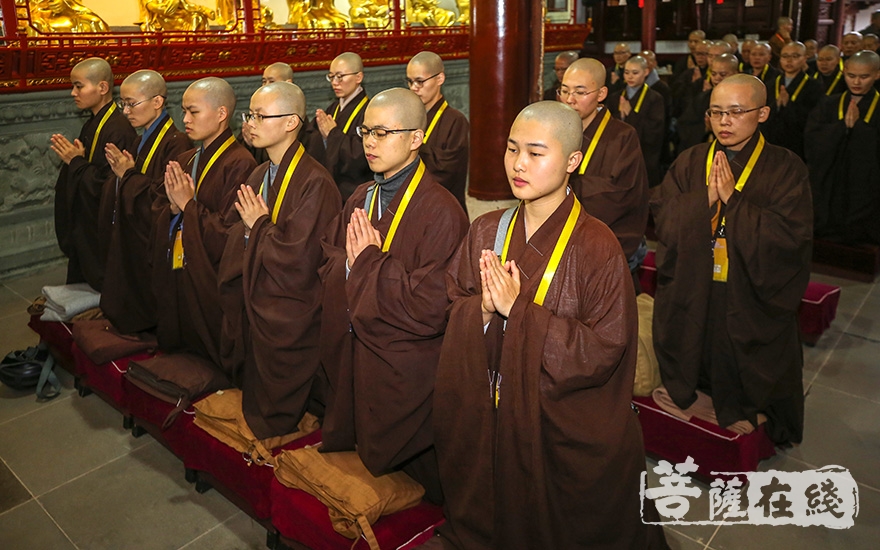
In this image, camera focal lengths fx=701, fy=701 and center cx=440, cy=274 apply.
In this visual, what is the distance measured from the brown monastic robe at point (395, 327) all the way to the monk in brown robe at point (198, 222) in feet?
3.44

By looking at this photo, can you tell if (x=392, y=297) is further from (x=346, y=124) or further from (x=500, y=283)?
(x=346, y=124)

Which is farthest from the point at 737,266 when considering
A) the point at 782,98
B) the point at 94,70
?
the point at 782,98

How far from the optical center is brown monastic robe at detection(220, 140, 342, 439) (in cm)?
309

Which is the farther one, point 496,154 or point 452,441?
point 496,154

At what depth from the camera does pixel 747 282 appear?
319 centimetres

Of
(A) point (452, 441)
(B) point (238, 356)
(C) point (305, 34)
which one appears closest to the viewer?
(A) point (452, 441)

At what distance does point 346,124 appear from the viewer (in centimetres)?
531

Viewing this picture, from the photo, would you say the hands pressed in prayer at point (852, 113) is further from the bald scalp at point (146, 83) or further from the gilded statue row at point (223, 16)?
the gilded statue row at point (223, 16)

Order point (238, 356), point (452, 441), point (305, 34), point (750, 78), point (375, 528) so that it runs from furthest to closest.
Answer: point (305, 34) → point (238, 356) → point (750, 78) → point (375, 528) → point (452, 441)

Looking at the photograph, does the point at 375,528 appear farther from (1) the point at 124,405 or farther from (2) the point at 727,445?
(1) the point at 124,405

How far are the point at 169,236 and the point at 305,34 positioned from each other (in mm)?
5189

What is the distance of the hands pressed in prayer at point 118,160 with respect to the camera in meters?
4.15

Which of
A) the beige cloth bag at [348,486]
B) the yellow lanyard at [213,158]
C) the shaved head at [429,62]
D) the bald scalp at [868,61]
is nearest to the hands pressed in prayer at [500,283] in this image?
the beige cloth bag at [348,486]

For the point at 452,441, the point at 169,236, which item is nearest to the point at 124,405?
the point at 169,236
